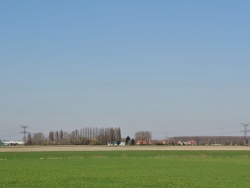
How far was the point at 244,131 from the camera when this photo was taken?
185875 millimetres
